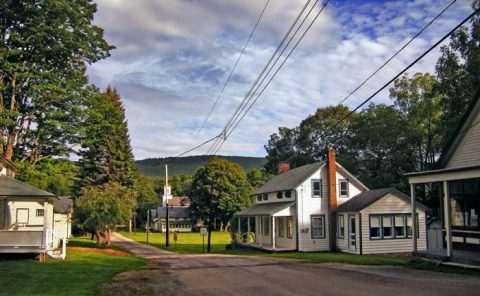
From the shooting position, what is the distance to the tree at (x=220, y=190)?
8644cm

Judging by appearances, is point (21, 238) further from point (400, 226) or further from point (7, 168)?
point (400, 226)

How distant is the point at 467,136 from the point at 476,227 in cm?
418

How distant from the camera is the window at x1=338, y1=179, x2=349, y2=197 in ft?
130

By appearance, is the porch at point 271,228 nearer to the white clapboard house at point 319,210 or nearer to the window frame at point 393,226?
the white clapboard house at point 319,210

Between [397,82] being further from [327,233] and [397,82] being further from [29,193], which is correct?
[29,193]

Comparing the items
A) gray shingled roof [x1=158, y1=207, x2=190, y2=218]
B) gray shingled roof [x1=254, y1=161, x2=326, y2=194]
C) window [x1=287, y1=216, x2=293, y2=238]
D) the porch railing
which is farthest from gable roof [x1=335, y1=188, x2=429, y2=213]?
gray shingled roof [x1=158, y1=207, x2=190, y2=218]

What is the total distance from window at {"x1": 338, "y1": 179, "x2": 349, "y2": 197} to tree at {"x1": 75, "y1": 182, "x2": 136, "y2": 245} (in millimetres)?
19339

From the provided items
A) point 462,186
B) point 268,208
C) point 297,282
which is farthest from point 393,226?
point 297,282

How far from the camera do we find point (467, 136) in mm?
22891

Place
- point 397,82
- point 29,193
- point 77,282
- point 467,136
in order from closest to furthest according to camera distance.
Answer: point 77,282, point 467,136, point 29,193, point 397,82

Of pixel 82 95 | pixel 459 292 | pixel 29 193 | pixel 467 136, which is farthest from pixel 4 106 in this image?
pixel 459 292

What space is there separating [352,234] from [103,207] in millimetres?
21948

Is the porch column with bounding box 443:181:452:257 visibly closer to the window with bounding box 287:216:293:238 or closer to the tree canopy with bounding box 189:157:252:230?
the window with bounding box 287:216:293:238

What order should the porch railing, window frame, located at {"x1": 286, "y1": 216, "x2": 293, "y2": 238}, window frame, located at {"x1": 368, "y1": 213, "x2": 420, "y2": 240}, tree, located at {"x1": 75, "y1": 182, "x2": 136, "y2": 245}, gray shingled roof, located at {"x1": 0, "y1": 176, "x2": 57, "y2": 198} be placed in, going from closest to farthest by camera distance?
1. the porch railing
2. gray shingled roof, located at {"x1": 0, "y1": 176, "x2": 57, "y2": 198}
3. window frame, located at {"x1": 368, "y1": 213, "x2": 420, "y2": 240}
4. window frame, located at {"x1": 286, "y1": 216, "x2": 293, "y2": 238}
5. tree, located at {"x1": 75, "y1": 182, "x2": 136, "y2": 245}
